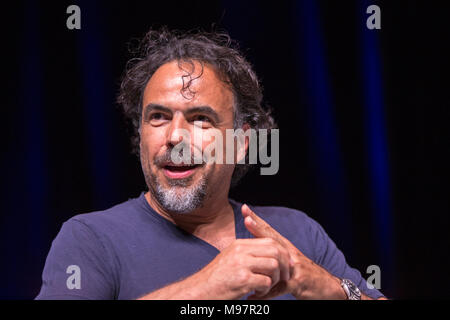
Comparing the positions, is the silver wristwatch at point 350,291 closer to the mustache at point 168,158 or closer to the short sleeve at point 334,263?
the short sleeve at point 334,263

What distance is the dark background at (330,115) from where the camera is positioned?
5.28ft

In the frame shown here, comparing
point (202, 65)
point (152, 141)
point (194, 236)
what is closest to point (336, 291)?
point (194, 236)

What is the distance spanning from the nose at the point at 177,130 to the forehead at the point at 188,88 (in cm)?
3

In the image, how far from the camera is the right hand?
3.10 feet

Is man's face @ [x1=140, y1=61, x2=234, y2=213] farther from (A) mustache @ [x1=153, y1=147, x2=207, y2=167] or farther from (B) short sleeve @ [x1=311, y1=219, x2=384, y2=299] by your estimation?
(B) short sleeve @ [x1=311, y1=219, x2=384, y2=299]

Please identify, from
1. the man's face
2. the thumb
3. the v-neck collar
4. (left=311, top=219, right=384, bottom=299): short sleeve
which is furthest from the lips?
(left=311, top=219, right=384, bottom=299): short sleeve

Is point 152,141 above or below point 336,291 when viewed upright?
above

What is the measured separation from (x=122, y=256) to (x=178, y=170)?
28cm

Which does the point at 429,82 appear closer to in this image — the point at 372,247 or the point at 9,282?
the point at 372,247

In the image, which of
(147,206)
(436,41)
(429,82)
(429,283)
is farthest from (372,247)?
(147,206)

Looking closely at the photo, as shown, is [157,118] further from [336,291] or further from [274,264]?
[336,291]

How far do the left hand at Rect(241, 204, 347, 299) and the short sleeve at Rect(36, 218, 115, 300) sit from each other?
0.36m

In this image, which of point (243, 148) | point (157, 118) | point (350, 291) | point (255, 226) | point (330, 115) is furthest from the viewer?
point (330, 115)

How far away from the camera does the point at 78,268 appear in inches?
40.6
